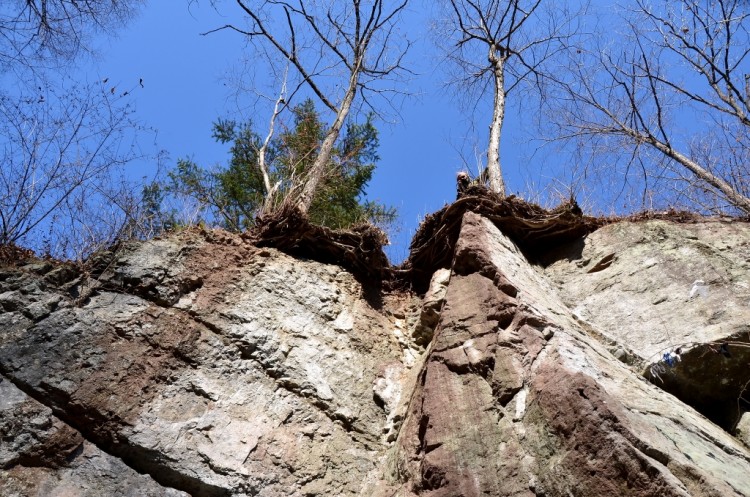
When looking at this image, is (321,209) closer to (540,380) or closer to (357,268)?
(357,268)

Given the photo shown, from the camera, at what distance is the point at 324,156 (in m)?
7.44

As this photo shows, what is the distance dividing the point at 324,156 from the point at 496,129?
2.54 m

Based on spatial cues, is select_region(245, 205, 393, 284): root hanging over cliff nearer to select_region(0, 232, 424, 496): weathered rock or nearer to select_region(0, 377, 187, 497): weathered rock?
select_region(0, 232, 424, 496): weathered rock

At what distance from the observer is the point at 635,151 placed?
8.99m

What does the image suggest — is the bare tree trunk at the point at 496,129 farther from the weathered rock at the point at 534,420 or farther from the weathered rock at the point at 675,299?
the weathered rock at the point at 534,420

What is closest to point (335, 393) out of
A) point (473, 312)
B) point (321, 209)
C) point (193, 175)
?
point (473, 312)

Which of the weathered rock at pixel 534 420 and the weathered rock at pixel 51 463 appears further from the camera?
the weathered rock at pixel 51 463

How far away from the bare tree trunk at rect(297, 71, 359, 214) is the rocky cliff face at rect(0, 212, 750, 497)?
1.04 metres

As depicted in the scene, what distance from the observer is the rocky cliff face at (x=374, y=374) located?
10.4 feet

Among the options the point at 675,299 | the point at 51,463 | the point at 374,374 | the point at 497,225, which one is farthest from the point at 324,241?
the point at 675,299

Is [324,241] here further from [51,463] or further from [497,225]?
[51,463]

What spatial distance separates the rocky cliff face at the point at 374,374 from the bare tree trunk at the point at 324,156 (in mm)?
1042

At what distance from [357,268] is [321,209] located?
310cm

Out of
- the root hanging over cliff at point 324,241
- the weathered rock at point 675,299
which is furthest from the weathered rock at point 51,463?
the weathered rock at point 675,299
